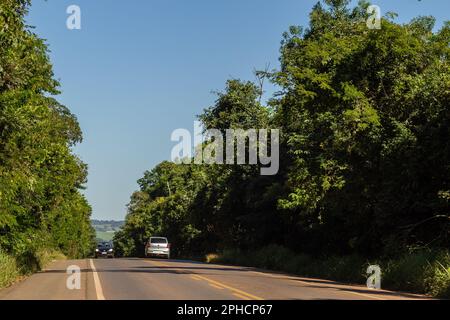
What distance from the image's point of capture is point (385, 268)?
22781 millimetres

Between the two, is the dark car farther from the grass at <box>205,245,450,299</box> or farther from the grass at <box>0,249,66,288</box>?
the grass at <box>0,249,66,288</box>

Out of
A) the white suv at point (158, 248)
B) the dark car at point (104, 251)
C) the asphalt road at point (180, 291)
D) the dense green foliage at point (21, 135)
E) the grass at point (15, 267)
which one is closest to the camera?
the asphalt road at point (180, 291)

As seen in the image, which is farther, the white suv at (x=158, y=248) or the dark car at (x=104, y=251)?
the dark car at (x=104, y=251)

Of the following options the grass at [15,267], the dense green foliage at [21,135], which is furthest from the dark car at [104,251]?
the grass at [15,267]

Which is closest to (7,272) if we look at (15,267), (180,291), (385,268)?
(15,267)

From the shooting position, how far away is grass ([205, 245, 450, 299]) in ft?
61.3

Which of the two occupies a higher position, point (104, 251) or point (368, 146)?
point (368, 146)

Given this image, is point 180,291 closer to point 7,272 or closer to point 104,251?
point 7,272

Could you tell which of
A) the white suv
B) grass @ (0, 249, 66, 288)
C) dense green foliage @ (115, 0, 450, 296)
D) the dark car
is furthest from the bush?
the dark car

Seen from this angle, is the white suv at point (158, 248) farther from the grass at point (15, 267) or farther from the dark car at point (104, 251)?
the dark car at point (104, 251)

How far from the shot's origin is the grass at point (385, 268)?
18688mm

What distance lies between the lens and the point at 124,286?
1884 centimetres
